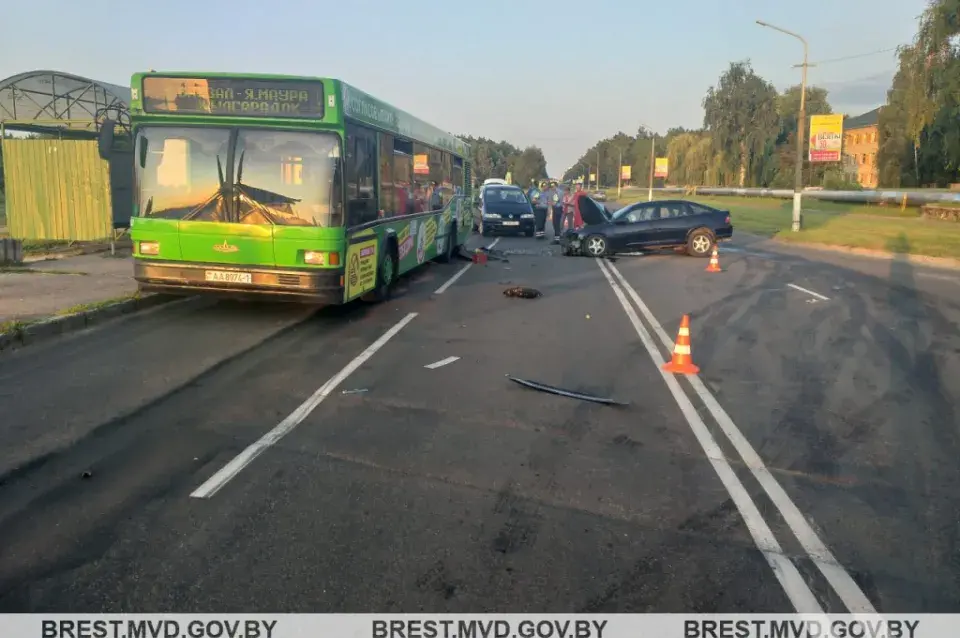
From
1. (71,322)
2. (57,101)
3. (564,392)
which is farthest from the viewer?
(57,101)

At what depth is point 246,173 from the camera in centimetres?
1021

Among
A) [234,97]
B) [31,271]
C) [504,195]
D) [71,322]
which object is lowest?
[71,322]

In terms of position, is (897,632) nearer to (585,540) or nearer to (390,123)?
(585,540)

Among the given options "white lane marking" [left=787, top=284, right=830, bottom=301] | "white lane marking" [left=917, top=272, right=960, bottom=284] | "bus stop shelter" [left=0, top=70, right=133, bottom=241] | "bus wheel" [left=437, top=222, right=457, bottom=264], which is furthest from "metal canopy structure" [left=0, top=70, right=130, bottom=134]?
"white lane marking" [left=917, top=272, right=960, bottom=284]

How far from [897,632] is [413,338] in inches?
287

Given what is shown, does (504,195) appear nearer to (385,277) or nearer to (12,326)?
(385,277)

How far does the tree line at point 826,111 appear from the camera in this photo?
3809 cm

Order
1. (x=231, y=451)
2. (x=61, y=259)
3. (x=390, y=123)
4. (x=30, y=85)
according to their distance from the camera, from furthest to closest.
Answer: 1. (x=30, y=85)
2. (x=61, y=259)
3. (x=390, y=123)
4. (x=231, y=451)

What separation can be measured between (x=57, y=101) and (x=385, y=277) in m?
15.6

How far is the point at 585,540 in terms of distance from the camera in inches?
171

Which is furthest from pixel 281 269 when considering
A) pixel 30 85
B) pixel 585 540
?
pixel 30 85

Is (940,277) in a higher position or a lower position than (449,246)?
lower

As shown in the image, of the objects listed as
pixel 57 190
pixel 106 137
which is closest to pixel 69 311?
pixel 106 137

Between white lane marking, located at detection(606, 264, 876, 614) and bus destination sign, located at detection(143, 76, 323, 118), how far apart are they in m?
5.97
